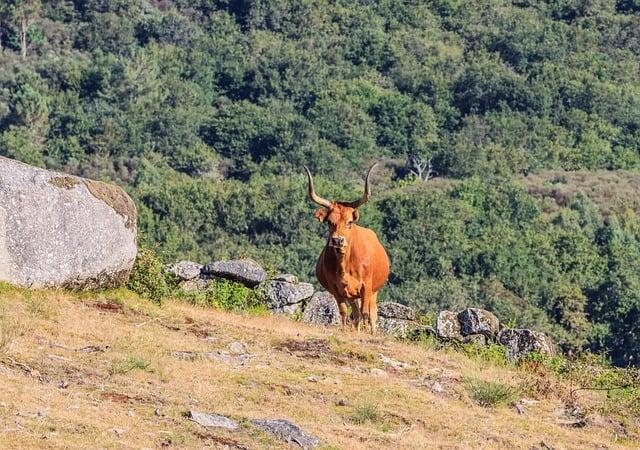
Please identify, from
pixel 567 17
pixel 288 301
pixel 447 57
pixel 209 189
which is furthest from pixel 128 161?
pixel 288 301

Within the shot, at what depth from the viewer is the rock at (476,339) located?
26.7m

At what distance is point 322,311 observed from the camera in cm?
2953

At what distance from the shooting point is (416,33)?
6378 inches

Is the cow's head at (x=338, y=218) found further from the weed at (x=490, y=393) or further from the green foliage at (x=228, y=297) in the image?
the weed at (x=490, y=393)

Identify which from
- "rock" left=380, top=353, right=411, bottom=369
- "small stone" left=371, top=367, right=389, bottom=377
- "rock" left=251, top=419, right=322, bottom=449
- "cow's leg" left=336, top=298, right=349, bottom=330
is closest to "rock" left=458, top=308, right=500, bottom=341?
"cow's leg" left=336, top=298, right=349, bottom=330

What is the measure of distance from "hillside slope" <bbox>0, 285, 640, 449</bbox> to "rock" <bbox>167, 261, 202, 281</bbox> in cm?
311

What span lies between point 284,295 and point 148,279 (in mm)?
3796

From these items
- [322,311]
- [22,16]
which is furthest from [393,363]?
[22,16]

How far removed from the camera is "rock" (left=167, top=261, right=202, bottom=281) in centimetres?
2814

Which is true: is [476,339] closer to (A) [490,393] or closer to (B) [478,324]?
(B) [478,324]

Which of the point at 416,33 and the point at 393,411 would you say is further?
the point at 416,33

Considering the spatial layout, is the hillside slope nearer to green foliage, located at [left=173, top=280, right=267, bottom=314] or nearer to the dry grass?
green foliage, located at [left=173, top=280, right=267, bottom=314]

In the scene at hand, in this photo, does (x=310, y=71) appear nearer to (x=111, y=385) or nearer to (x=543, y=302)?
(x=543, y=302)

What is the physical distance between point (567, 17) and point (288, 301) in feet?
464
